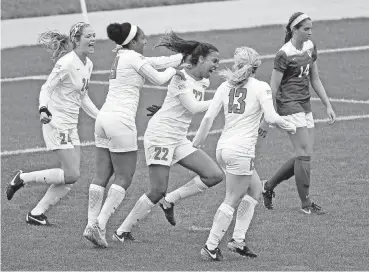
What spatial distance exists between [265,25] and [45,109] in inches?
571

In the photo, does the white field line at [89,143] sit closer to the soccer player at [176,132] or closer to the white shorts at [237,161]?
the soccer player at [176,132]

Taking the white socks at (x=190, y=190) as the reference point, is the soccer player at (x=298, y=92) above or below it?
above

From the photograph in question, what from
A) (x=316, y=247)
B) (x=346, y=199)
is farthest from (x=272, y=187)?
(x=316, y=247)

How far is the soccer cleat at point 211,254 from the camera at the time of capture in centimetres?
1060

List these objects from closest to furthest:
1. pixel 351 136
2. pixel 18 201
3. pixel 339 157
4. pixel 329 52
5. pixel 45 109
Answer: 1. pixel 45 109
2. pixel 18 201
3. pixel 339 157
4. pixel 351 136
5. pixel 329 52

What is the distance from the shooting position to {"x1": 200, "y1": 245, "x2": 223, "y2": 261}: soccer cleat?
10602 millimetres

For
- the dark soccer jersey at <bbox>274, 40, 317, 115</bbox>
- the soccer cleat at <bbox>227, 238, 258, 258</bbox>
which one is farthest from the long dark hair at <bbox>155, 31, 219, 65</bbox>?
the soccer cleat at <bbox>227, 238, 258, 258</bbox>

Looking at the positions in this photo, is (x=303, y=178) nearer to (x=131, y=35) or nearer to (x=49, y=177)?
(x=131, y=35)

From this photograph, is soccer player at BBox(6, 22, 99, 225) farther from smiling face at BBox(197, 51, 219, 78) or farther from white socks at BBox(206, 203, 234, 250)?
white socks at BBox(206, 203, 234, 250)

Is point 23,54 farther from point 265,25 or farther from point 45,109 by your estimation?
point 45,109

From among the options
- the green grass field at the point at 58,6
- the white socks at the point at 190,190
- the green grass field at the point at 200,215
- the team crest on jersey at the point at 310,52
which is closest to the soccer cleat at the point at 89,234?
the green grass field at the point at 200,215

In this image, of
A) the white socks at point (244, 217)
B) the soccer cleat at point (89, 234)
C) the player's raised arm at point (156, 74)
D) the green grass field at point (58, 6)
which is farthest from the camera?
the green grass field at point (58, 6)

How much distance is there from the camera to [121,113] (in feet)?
37.4

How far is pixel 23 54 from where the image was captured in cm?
2452
